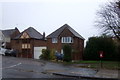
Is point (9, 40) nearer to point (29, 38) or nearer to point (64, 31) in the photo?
point (29, 38)

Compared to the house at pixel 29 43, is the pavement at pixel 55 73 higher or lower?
lower

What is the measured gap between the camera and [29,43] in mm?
65375

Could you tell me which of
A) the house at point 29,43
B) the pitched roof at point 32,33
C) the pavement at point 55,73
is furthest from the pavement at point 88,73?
the pitched roof at point 32,33

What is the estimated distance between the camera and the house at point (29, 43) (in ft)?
207

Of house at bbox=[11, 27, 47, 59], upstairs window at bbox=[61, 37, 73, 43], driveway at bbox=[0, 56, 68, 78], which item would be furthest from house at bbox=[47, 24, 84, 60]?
driveway at bbox=[0, 56, 68, 78]

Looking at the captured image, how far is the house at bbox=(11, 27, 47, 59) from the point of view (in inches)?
2485

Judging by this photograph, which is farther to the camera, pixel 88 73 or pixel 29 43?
pixel 29 43

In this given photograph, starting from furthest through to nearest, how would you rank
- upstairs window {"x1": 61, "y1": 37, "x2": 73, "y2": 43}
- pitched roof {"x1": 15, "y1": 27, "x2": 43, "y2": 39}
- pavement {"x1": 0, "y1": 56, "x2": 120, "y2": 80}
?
1. pitched roof {"x1": 15, "y1": 27, "x2": 43, "y2": 39}
2. upstairs window {"x1": 61, "y1": 37, "x2": 73, "y2": 43}
3. pavement {"x1": 0, "y1": 56, "x2": 120, "y2": 80}

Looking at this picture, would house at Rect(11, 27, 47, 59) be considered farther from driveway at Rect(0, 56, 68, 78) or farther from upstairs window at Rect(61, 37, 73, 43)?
driveway at Rect(0, 56, 68, 78)

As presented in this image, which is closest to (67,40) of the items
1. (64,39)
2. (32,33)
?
(64,39)

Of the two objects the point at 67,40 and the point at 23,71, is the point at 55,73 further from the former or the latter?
the point at 67,40

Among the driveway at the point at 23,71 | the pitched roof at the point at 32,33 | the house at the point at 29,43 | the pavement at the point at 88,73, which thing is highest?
the pitched roof at the point at 32,33

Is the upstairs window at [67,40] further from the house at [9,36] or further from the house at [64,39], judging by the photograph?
the house at [9,36]

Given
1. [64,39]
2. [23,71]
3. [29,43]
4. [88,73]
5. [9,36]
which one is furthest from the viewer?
[9,36]
